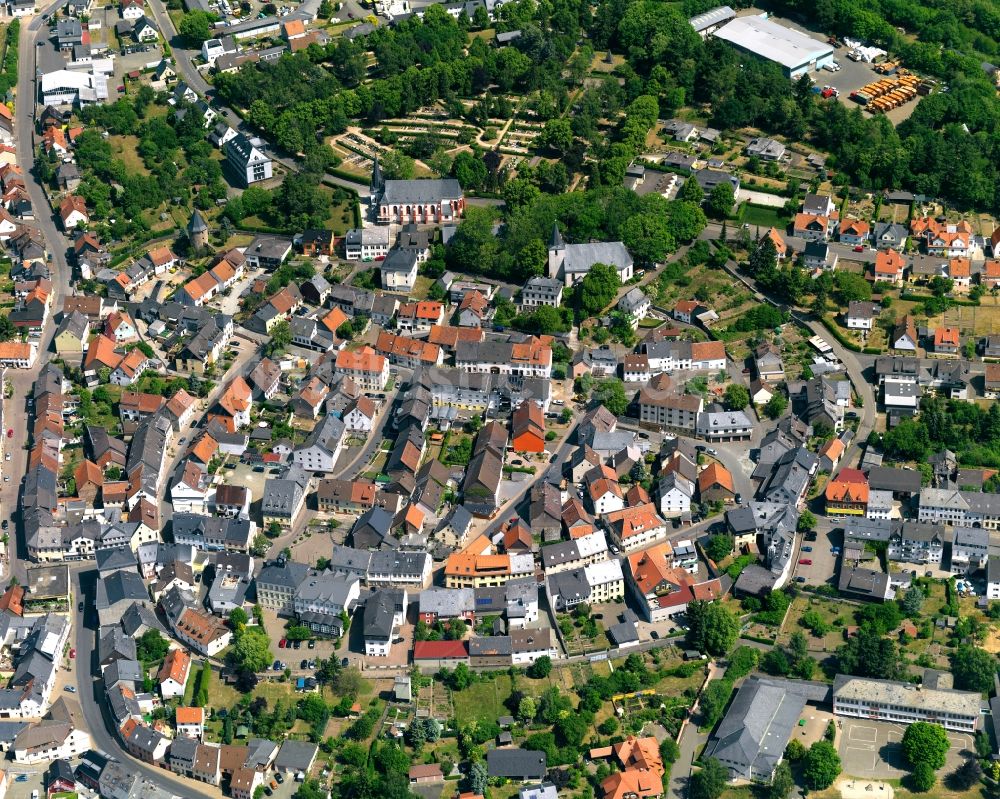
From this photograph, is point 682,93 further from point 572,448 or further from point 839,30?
point 572,448

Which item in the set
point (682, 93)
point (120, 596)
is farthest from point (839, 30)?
point (120, 596)

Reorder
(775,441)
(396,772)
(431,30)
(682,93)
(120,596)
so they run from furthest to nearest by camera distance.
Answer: (431,30)
(682,93)
(775,441)
(120,596)
(396,772)

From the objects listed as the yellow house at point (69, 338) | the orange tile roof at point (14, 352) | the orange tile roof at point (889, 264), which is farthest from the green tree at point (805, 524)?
the orange tile roof at point (14, 352)

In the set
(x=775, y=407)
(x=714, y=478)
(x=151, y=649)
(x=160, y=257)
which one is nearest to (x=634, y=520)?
(x=714, y=478)

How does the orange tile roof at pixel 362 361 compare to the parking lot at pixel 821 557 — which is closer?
the parking lot at pixel 821 557

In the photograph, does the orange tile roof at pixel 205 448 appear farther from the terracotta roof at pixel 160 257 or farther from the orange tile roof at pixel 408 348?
the terracotta roof at pixel 160 257

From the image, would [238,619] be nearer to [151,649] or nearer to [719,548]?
[151,649]

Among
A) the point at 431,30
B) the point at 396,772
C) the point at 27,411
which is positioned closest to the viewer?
the point at 396,772

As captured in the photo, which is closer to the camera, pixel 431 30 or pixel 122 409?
pixel 122 409
